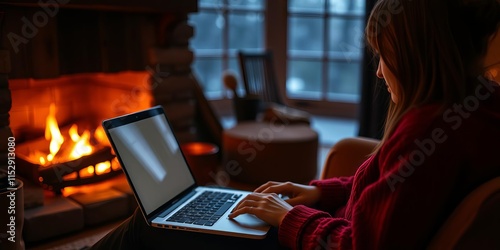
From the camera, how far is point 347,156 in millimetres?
1532

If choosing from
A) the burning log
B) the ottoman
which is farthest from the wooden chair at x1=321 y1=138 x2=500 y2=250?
the ottoman

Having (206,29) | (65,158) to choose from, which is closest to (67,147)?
(65,158)

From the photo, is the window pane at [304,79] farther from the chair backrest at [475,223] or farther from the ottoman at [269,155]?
the chair backrest at [475,223]

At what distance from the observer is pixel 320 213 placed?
3.37 ft

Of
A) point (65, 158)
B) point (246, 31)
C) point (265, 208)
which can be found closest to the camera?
point (265, 208)

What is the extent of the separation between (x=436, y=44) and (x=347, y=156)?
703 millimetres

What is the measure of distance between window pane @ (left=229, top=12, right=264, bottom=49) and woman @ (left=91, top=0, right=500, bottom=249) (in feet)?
10.7

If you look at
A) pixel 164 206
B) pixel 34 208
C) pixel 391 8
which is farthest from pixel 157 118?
pixel 34 208

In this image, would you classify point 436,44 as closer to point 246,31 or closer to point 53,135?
point 53,135

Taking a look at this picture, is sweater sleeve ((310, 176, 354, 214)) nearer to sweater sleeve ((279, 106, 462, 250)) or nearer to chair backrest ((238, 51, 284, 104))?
sweater sleeve ((279, 106, 462, 250))

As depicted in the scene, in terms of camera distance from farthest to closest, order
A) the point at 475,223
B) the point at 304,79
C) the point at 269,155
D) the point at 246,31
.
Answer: the point at 304,79 < the point at 246,31 < the point at 269,155 < the point at 475,223

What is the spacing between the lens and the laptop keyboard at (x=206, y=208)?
1138 mm

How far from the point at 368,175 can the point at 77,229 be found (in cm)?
152

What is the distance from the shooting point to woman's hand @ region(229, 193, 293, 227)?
1.05m
